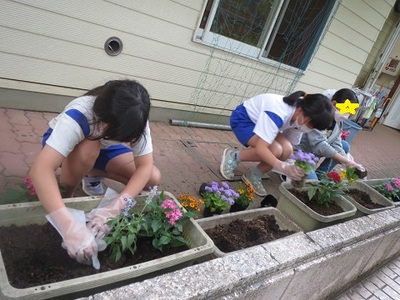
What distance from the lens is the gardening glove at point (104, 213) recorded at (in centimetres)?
134

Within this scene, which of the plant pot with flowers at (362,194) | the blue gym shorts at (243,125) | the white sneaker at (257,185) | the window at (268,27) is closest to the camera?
the plant pot with flowers at (362,194)

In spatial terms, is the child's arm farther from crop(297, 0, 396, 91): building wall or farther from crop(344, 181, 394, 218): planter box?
crop(297, 0, 396, 91): building wall

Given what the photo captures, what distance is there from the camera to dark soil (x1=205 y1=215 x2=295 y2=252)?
5.86ft

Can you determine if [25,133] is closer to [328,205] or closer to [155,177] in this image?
[155,177]

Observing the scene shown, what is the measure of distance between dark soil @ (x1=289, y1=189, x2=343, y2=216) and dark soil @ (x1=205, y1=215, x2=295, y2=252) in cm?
33

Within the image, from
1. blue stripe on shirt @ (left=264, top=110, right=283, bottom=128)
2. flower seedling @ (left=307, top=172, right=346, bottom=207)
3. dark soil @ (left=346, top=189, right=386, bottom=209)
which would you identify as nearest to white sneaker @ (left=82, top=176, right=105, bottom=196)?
blue stripe on shirt @ (left=264, top=110, right=283, bottom=128)

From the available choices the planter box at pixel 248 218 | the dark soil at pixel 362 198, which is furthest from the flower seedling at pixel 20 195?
the dark soil at pixel 362 198

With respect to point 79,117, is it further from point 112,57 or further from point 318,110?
point 112,57

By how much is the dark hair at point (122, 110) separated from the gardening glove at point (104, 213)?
11.5 inches

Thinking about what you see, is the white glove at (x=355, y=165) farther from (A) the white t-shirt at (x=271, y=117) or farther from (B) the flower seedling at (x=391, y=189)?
(A) the white t-shirt at (x=271, y=117)

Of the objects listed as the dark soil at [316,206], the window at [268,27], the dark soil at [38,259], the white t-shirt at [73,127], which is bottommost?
the dark soil at [38,259]

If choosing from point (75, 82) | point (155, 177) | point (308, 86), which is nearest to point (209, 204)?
point (155, 177)

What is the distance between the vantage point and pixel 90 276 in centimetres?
108

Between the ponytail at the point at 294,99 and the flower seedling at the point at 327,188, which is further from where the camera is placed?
the ponytail at the point at 294,99
